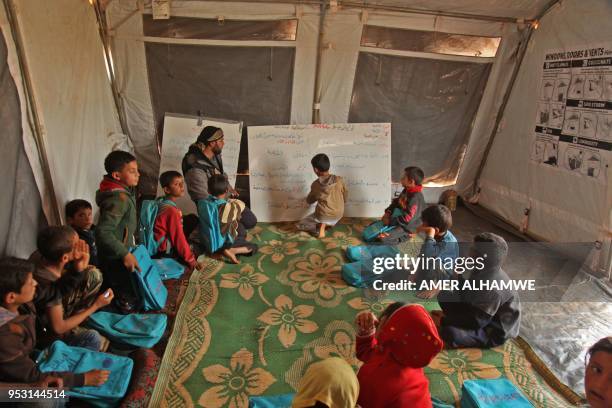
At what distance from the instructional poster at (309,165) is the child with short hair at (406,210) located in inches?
18.9

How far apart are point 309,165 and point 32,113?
2.19 meters

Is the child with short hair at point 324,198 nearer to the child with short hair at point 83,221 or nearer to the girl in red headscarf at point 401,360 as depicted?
the child with short hair at point 83,221

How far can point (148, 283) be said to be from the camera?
2361mm

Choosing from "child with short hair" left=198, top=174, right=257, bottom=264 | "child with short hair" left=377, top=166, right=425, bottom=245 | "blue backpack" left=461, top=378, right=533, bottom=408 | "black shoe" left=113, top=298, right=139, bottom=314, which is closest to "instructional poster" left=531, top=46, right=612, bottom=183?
"child with short hair" left=377, top=166, right=425, bottom=245

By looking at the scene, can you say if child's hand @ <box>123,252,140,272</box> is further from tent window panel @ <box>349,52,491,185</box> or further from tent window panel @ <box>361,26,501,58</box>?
tent window panel @ <box>361,26,501,58</box>

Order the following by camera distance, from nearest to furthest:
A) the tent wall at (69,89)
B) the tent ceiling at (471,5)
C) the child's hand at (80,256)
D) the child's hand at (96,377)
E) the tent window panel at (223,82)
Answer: the child's hand at (96,377)
the child's hand at (80,256)
the tent wall at (69,89)
the tent ceiling at (471,5)
the tent window panel at (223,82)

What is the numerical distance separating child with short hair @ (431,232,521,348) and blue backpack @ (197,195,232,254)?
164cm

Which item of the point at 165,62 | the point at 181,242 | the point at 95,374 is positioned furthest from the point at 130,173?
the point at 165,62

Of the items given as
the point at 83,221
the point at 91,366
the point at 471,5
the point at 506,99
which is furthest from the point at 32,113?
the point at 506,99

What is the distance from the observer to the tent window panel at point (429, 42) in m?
3.66

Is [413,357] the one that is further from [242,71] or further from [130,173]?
[242,71]

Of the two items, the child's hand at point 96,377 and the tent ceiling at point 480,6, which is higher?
the tent ceiling at point 480,6

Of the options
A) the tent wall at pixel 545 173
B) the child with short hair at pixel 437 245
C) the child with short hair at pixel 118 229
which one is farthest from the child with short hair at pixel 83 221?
the tent wall at pixel 545 173

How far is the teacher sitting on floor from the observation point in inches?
123
